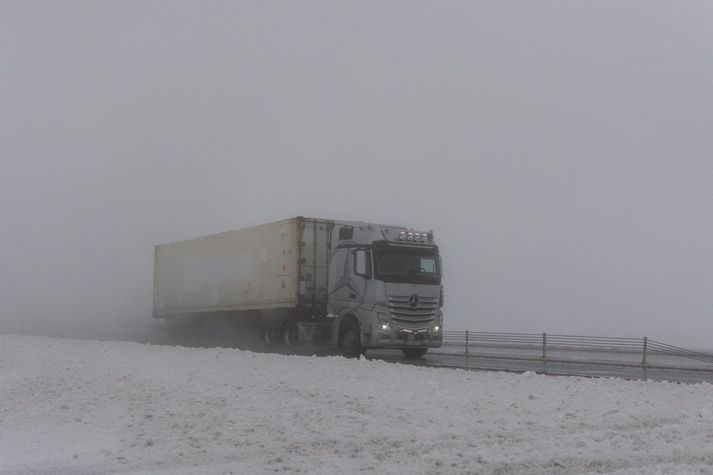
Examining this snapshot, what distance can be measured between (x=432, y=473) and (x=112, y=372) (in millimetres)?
10141

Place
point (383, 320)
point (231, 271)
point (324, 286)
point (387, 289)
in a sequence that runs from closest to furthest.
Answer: point (383, 320)
point (387, 289)
point (324, 286)
point (231, 271)

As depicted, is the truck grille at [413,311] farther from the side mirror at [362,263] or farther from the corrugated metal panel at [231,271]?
the corrugated metal panel at [231,271]

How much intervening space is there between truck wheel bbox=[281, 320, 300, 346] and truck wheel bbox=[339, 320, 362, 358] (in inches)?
90.0

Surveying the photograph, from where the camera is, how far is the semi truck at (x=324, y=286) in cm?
2394

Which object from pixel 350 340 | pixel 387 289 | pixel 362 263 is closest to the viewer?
pixel 387 289

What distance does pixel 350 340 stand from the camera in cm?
2497

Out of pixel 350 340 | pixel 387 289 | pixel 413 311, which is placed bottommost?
pixel 350 340

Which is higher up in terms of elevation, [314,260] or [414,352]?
[314,260]

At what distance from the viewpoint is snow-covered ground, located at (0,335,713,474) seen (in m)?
8.23

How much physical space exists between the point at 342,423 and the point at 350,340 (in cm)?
1489

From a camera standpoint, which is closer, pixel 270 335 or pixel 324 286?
pixel 324 286

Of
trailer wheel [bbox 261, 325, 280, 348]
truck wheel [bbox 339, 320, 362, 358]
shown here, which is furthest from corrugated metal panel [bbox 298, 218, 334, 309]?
trailer wheel [bbox 261, 325, 280, 348]

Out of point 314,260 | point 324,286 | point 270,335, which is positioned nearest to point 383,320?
point 324,286

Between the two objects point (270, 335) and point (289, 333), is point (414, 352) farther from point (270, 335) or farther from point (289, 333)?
point (270, 335)
